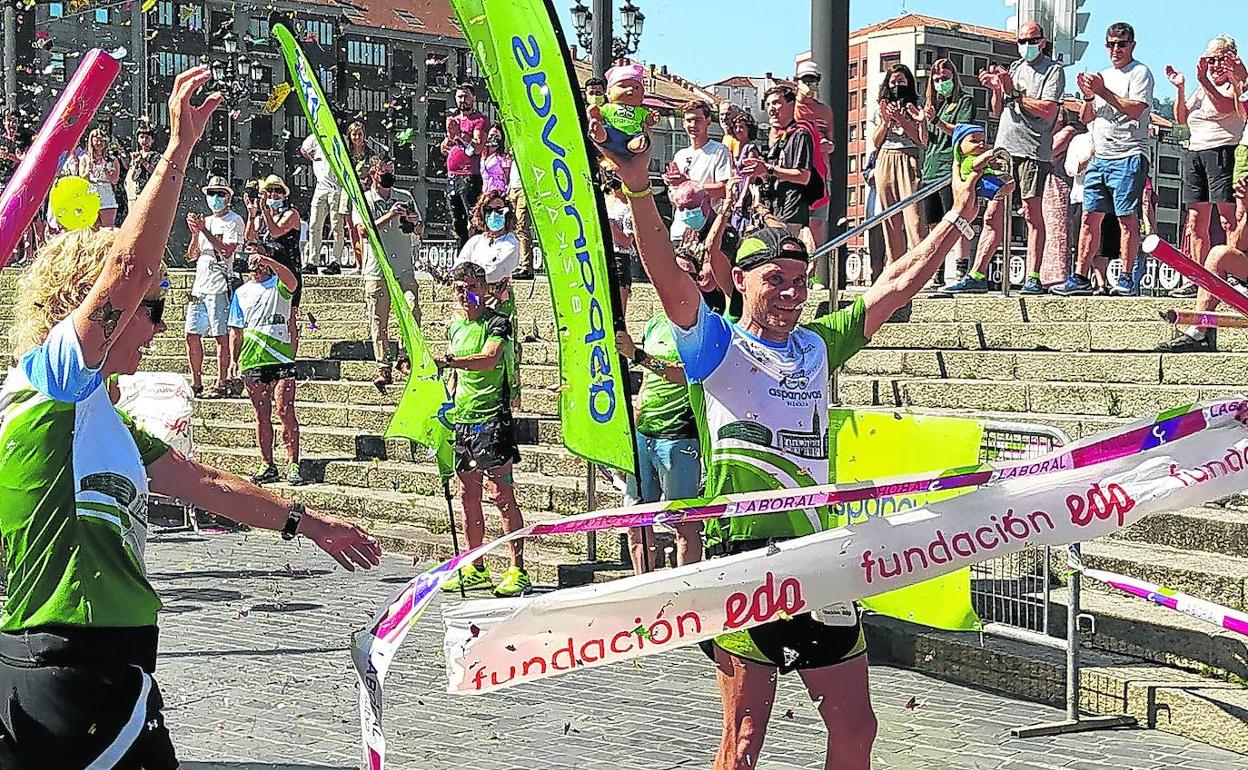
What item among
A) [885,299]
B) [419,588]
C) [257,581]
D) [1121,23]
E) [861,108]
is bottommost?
[257,581]

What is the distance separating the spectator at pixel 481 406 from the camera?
956 cm

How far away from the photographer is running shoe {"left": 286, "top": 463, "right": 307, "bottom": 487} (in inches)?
558

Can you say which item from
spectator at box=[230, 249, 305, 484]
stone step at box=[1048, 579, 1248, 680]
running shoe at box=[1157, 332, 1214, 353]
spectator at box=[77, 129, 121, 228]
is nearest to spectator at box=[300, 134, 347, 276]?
spectator at box=[77, 129, 121, 228]

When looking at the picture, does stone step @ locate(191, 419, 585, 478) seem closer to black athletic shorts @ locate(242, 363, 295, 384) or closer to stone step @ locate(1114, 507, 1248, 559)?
black athletic shorts @ locate(242, 363, 295, 384)

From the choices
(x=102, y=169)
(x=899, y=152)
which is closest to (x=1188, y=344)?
(x=899, y=152)

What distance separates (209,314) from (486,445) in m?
7.38

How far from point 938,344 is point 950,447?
490cm

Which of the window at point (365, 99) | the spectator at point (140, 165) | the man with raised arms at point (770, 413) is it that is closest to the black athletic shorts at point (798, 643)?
the man with raised arms at point (770, 413)

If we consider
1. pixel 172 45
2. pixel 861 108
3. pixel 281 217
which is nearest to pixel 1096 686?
pixel 281 217

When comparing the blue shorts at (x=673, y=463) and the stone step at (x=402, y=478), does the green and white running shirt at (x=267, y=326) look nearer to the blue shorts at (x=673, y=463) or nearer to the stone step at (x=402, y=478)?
the stone step at (x=402, y=478)

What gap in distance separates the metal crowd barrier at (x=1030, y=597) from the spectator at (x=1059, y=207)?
5134 mm

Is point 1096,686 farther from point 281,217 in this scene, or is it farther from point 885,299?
point 281,217

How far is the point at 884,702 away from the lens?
7.16m

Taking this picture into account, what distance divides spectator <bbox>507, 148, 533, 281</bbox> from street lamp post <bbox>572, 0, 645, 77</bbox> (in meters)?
2.64
